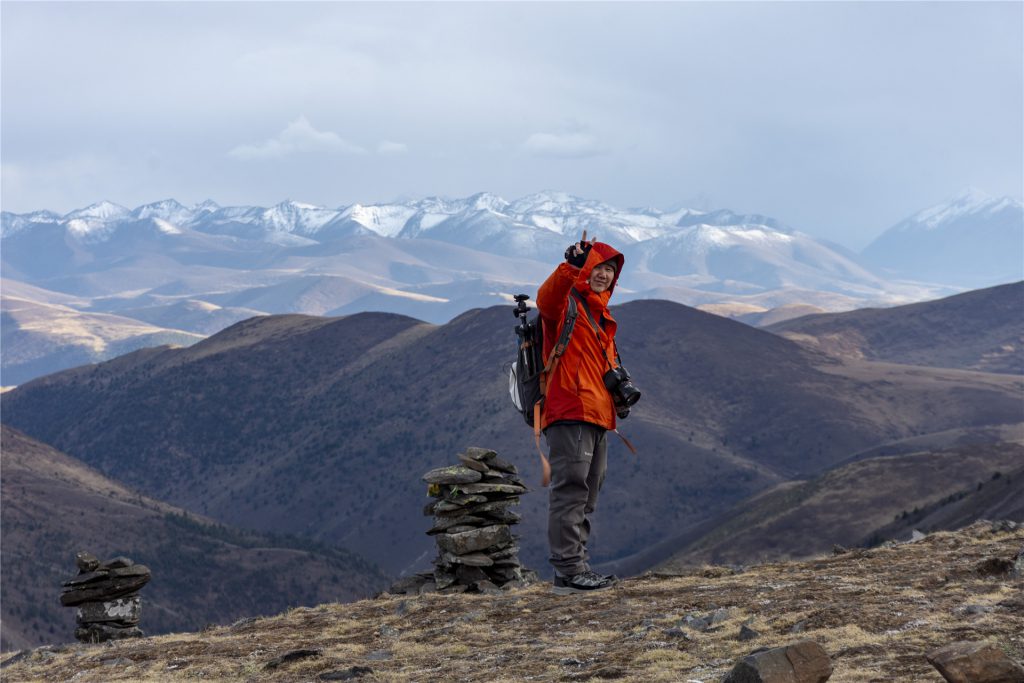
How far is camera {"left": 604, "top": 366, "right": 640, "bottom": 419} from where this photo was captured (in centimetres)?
1135

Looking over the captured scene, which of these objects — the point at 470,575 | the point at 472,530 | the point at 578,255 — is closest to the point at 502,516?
the point at 472,530

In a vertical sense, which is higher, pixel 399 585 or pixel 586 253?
pixel 586 253

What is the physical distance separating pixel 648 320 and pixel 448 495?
17266 centimetres

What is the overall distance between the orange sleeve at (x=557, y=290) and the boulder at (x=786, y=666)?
17.6 ft

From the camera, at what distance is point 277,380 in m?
188

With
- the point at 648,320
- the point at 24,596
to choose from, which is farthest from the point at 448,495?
the point at 648,320

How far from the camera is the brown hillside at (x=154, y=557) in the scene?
82750 millimetres

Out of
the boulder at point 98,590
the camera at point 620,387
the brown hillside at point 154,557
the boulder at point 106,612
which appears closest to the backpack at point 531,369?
the camera at point 620,387

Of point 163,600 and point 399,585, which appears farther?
point 163,600

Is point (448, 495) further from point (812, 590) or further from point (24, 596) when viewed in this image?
point (24, 596)

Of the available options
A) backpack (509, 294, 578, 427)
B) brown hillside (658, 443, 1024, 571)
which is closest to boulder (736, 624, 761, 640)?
backpack (509, 294, 578, 427)

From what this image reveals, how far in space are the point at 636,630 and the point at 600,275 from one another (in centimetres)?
381

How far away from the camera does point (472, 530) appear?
1644cm

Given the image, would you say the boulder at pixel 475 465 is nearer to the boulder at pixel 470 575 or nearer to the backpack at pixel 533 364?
the boulder at pixel 470 575
